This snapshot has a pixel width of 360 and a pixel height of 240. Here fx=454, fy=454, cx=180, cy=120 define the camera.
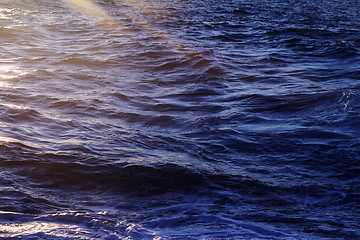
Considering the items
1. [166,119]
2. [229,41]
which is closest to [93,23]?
[229,41]

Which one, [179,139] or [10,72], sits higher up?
[179,139]

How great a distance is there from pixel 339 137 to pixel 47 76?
21.0ft

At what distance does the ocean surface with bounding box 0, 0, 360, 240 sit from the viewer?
13.9 feet

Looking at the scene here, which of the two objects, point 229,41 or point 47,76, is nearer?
point 47,76

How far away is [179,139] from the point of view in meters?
6.73

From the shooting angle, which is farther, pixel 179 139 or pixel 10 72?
pixel 10 72

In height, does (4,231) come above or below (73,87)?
above

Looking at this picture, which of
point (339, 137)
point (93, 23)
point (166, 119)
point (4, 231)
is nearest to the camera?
point (4, 231)

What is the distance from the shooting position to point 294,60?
41.8ft

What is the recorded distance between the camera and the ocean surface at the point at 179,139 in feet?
13.9

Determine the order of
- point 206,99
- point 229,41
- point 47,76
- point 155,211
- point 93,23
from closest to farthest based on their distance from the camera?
point 155,211, point 206,99, point 47,76, point 229,41, point 93,23

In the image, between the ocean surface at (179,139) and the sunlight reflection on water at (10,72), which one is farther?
the sunlight reflection on water at (10,72)

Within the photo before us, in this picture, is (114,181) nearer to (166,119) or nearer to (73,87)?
(166,119)

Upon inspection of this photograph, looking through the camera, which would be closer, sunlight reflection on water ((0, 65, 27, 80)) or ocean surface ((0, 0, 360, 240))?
ocean surface ((0, 0, 360, 240))
